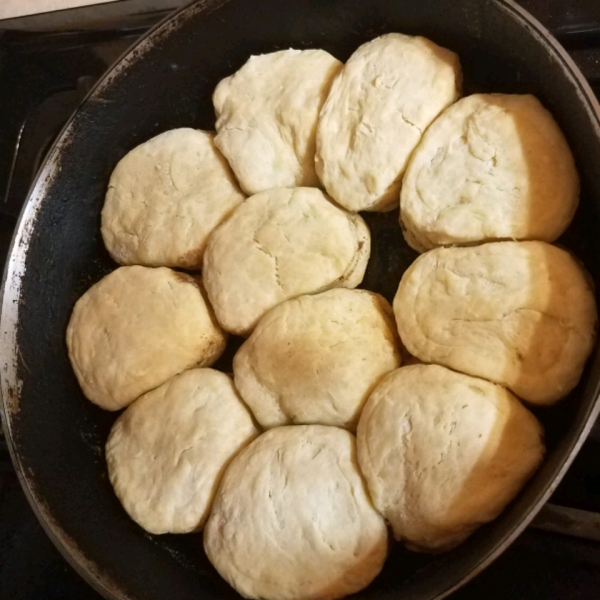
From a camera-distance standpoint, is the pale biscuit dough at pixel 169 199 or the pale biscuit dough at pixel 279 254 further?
Result: the pale biscuit dough at pixel 169 199

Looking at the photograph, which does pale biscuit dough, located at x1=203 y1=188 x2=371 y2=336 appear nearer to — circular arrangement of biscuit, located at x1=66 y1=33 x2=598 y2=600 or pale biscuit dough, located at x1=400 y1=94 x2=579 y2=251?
circular arrangement of biscuit, located at x1=66 y1=33 x2=598 y2=600

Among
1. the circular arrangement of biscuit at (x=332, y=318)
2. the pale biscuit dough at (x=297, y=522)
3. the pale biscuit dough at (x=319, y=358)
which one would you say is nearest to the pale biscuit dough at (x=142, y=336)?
the circular arrangement of biscuit at (x=332, y=318)

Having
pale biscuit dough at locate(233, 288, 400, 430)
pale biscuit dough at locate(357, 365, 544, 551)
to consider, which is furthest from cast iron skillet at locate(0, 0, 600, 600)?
pale biscuit dough at locate(233, 288, 400, 430)

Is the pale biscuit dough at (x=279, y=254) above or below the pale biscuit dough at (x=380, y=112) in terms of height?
below

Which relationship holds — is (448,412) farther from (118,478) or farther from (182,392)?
(118,478)

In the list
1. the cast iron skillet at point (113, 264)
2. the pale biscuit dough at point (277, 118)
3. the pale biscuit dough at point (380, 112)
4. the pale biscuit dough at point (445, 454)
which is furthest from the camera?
the pale biscuit dough at point (277, 118)

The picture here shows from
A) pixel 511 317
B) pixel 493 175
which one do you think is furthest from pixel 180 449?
pixel 493 175

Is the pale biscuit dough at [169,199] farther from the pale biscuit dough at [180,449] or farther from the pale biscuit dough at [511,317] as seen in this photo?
the pale biscuit dough at [511,317]
